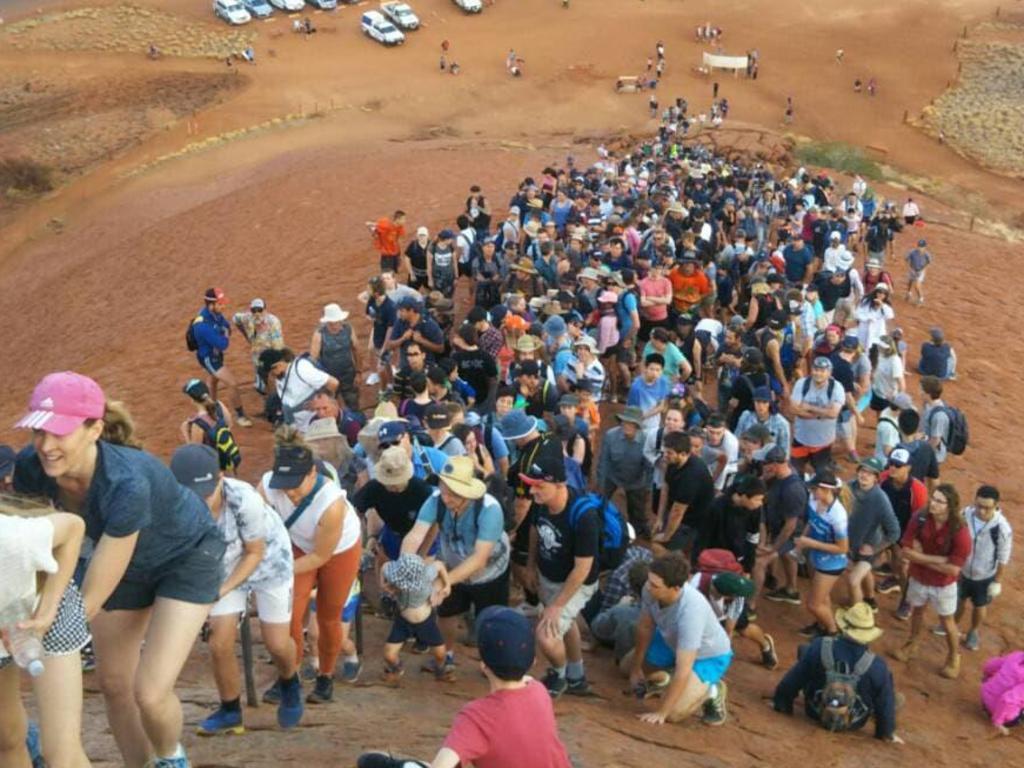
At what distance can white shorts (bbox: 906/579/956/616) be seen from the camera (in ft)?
29.3

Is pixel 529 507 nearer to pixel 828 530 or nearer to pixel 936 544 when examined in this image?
pixel 828 530

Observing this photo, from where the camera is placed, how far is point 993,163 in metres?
41.3

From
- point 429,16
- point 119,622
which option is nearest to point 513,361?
point 119,622

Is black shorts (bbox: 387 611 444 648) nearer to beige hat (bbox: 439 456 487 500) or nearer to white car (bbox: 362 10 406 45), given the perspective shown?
beige hat (bbox: 439 456 487 500)

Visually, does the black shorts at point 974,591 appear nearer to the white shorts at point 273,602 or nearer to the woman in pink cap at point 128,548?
the white shorts at point 273,602

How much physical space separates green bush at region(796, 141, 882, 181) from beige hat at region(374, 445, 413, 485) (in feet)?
104

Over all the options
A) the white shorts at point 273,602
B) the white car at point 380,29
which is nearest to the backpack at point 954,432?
the white shorts at point 273,602

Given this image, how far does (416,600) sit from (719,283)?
30.1 feet

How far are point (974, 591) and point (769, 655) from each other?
1.94 metres

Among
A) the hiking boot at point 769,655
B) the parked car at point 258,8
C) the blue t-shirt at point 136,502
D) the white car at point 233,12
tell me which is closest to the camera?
the blue t-shirt at point 136,502

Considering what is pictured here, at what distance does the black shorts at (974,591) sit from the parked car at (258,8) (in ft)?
164

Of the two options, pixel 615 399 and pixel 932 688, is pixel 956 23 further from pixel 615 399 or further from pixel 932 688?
pixel 932 688

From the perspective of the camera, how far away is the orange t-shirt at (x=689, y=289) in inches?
522

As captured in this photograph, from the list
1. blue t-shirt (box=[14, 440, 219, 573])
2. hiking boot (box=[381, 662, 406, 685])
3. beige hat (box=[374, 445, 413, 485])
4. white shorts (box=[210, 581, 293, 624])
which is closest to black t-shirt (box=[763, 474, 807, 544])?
beige hat (box=[374, 445, 413, 485])
